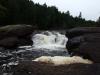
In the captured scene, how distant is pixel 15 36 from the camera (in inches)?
1318

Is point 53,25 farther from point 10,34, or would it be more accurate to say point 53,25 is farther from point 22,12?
point 10,34

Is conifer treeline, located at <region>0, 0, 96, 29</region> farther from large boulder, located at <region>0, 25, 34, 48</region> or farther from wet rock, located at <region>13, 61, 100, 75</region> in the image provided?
wet rock, located at <region>13, 61, 100, 75</region>

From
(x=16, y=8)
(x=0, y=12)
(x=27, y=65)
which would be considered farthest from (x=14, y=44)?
(x=16, y=8)

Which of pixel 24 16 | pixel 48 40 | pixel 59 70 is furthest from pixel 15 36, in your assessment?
pixel 24 16

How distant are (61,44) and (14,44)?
28.7 ft

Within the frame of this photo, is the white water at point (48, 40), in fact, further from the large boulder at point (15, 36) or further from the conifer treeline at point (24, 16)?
the conifer treeline at point (24, 16)

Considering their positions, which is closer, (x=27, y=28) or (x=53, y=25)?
(x=27, y=28)

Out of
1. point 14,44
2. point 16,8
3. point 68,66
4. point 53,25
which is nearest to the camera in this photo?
point 68,66

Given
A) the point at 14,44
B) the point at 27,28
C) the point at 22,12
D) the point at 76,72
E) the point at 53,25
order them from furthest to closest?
the point at 53,25 → the point at 22,12 → the point at 27,28 → the point at 14,44 → the point at 76,72

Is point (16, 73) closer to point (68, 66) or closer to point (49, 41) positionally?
point (68, 66)

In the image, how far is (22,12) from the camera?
6456 cm

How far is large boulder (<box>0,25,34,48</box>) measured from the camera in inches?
1248

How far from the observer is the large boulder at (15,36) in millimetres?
31697

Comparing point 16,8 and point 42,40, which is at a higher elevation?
point 16,8
